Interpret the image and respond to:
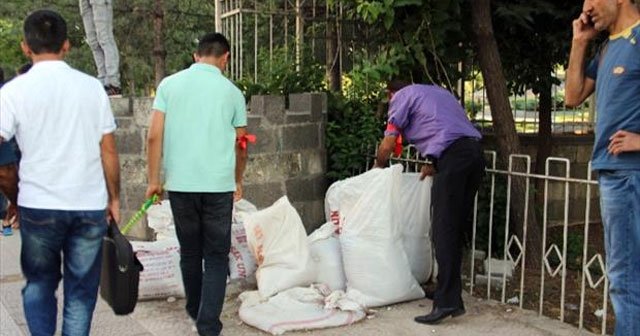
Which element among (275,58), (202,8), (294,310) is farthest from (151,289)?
(202,8)

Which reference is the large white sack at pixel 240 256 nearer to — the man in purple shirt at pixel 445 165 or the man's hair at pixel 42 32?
the man in purple shirt at pixel 445 165

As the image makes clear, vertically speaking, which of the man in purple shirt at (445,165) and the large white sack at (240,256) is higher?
the man in purple shirt at (445,165)

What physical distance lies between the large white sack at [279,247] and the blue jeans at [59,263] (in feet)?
4.80

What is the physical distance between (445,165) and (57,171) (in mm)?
2310

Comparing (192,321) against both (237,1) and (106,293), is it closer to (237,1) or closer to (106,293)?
(106,293)

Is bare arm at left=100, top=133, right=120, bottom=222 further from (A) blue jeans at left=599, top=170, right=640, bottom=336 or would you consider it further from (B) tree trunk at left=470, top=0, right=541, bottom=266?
(B) tree trunk at left=470, top=0, right=541, bottom=266

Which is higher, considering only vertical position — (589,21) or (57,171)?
(589,21)

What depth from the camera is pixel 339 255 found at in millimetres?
4672

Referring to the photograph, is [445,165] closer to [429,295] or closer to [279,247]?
[429,295]

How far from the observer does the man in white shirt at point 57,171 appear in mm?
2838

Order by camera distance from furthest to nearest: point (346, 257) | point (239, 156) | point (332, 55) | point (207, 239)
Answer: point (332, 55) < point (346, 257) < point (239, 156) < point (207, 239)

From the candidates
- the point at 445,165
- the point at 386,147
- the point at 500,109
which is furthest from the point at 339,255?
the point at 500,109

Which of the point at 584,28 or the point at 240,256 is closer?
the point at 584,28

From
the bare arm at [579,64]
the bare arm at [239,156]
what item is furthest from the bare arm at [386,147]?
the bare arm at [579,64]
